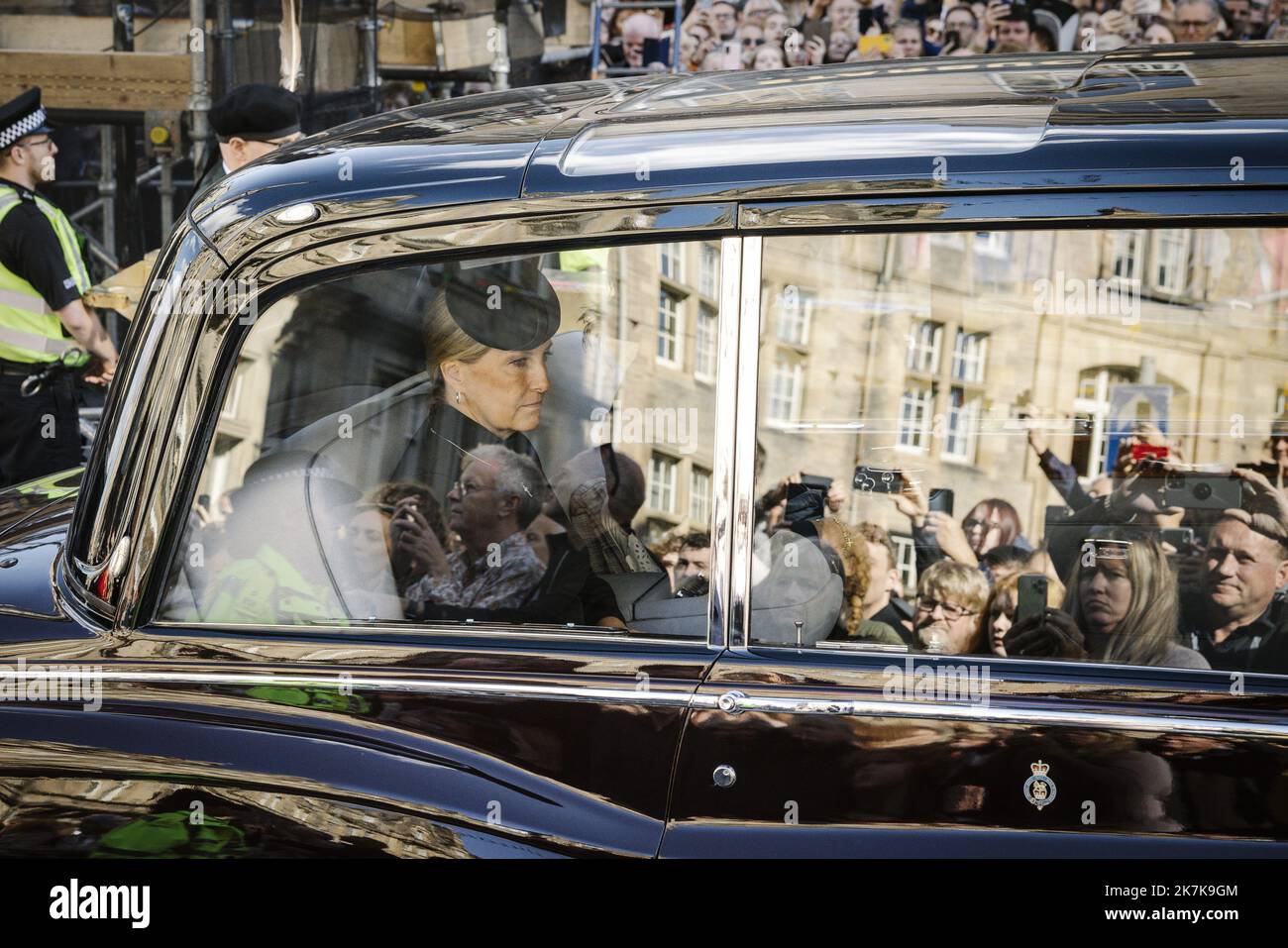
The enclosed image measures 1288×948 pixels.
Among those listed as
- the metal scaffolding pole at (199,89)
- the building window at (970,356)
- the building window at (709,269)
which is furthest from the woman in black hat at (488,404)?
the metal scaffolding pole at (199,89)

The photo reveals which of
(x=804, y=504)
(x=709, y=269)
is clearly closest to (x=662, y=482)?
(x=804, y=504)

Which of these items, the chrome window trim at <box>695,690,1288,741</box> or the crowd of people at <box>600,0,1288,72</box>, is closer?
the chrome window trim at <box>695,690,1288,741</box>

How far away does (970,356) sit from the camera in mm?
1702

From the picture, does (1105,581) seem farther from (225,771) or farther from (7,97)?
(7,97)

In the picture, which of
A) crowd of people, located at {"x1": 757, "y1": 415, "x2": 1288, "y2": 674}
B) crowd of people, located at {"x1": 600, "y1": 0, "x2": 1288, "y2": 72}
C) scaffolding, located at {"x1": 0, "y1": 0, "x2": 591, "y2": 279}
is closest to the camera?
crowd of people, located at {"x1": 757, "y1": 415, "x2": 1288, "y2": 674}

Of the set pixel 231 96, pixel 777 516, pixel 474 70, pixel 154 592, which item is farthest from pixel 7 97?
pixel 777 516

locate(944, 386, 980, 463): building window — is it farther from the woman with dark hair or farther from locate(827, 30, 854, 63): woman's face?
locate(827, 30, 854, 63): woman's face

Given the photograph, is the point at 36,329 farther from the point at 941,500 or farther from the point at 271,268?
the point at 941,500

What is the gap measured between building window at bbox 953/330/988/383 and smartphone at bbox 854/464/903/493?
158 mm

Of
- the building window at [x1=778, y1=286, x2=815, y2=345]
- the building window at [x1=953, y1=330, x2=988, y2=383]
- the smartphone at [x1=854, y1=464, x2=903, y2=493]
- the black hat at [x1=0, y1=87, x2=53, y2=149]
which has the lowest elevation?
the smartphone at [x1=854, y1=464, x2=903, y2=493]

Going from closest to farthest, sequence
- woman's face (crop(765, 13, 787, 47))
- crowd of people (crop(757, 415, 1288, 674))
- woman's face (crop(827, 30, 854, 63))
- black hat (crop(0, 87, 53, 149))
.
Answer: crowd of people (crop(757, 415, 1288, 674)), black hat (crop(0, 87, 53, 149)), woman's face (crop(827, 30, 854, 63)), woman's face (crop(765, 13, 787, 47))

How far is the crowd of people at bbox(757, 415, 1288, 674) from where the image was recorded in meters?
1.60

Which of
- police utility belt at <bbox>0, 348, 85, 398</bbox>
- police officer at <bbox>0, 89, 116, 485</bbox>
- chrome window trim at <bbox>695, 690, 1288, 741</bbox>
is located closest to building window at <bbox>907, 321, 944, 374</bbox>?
chrome window trim at <bbox>695, 690, 1288, 741</bbox>

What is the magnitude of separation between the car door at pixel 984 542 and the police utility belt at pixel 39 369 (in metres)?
3.85
